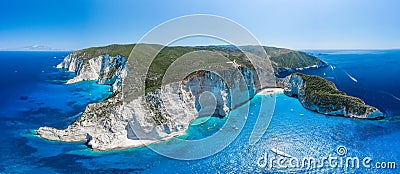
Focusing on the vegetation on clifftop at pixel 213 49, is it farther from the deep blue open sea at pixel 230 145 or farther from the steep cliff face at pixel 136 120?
the deep blue open sea at pixel 230 145

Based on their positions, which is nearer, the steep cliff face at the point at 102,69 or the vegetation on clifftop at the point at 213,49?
the vegetation on clifftop at the point at 213,49

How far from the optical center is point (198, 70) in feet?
175

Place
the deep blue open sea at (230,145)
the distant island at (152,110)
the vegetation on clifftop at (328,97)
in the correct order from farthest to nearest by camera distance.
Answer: the vegetation on clifftop at (328,97) → the distant island at (152,110) → the deep blue open sea at (230,145)

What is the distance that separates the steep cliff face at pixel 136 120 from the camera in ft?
134

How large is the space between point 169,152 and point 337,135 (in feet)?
85.8

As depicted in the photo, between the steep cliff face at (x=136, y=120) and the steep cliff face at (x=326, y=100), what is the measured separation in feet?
85.2

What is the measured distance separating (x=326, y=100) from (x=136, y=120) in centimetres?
3863

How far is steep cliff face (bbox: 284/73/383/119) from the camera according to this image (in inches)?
2097

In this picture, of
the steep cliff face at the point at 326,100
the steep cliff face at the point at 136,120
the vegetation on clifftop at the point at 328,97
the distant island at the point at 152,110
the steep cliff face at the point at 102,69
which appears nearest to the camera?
the steep cliff face at the point at 136,120

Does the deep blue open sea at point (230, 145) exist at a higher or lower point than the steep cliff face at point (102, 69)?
lower

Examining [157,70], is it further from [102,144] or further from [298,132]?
[298,132]

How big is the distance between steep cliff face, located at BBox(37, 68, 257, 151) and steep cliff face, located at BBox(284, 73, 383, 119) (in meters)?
26.0

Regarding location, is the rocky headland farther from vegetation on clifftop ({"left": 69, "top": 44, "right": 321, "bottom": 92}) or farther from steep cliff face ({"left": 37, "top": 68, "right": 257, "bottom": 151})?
vegetation on clifftop ({"left": 69, "top": 44, "right": 321, "bottom": 92})

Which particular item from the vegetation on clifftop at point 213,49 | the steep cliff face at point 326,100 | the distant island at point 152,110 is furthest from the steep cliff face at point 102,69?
the steep cliff face at point 326,100
